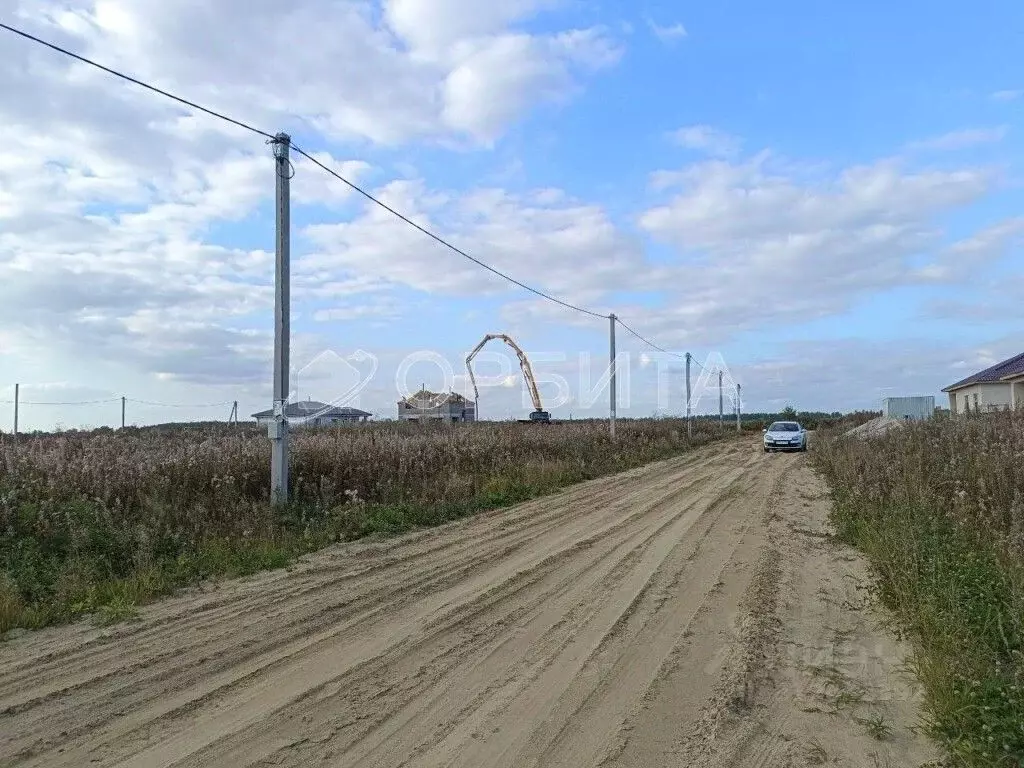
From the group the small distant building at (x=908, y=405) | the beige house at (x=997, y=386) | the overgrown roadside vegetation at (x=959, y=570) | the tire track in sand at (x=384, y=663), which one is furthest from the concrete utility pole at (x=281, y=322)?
A: the small distant building at (x=908, y=405)

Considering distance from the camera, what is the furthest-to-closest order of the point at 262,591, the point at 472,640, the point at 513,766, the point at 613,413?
1. the point at 613,413
2. the point at 262,591
3. the point at 472,640
4. the point at 513,766

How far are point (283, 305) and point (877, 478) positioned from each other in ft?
30.7

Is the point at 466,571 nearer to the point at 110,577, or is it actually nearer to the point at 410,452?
the point at 110,577

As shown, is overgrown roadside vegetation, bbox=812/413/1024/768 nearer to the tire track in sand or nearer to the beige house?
the tire track in sand

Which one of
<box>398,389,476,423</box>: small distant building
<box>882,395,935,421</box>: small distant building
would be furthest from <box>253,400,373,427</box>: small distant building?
<box>882,395,935,421</box>: small distant building

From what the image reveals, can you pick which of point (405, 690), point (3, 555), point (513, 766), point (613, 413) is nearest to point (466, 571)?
point (405, 690)

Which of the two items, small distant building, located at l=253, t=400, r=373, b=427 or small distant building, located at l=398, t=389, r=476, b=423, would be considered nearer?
small distant building, located at l=253, t=400, r=373, b=427

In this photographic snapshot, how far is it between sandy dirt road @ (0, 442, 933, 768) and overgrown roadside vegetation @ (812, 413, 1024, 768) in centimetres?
48

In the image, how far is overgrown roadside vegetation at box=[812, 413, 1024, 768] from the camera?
3848 millimetres

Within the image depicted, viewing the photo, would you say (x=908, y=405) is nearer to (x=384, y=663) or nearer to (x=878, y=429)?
(x=878, y=429)

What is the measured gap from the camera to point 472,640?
5.55m

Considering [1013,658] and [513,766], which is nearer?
[513,766]

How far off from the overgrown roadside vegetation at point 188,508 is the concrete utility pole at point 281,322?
563mm

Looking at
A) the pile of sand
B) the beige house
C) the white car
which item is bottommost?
the white car
